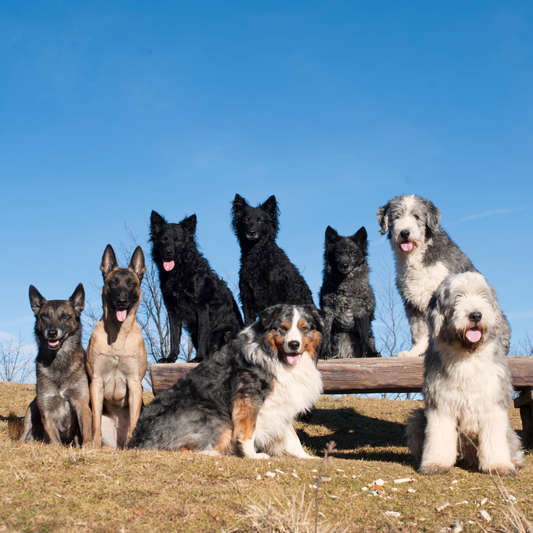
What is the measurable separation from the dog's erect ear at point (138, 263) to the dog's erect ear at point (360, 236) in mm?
3508

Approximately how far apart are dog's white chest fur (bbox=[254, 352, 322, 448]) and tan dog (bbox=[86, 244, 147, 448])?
5.20 ft

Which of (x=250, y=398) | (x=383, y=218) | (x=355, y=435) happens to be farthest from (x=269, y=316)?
(x=355, y=435)

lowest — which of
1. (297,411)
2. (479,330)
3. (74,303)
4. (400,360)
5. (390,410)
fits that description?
(390,410)

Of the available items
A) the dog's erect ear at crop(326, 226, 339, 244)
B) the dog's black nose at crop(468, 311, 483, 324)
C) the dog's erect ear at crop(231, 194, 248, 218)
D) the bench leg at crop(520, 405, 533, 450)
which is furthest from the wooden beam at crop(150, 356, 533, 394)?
the dog's erect ear at crop(231, 194, 248, 218)

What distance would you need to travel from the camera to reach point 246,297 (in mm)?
7832

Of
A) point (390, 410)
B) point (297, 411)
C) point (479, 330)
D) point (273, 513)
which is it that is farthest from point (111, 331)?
point (390, 410)

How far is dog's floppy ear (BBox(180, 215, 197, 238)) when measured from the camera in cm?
768

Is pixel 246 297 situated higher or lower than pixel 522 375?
higher

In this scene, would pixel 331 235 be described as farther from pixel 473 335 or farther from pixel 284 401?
pixel 473 335

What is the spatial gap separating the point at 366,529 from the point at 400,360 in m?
3.49

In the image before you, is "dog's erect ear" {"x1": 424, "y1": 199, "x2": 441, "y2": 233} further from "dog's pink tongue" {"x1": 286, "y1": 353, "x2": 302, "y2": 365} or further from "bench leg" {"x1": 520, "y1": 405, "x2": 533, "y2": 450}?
"bench leg" {"x1": 520, "y1": 405, "x2": 533, "y2": 450}

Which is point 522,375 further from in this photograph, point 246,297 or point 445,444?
point 246,297

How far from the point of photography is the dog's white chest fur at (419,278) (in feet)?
22.6

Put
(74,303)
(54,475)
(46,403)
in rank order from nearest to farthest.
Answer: (54,475), (46,403), (74,303)
